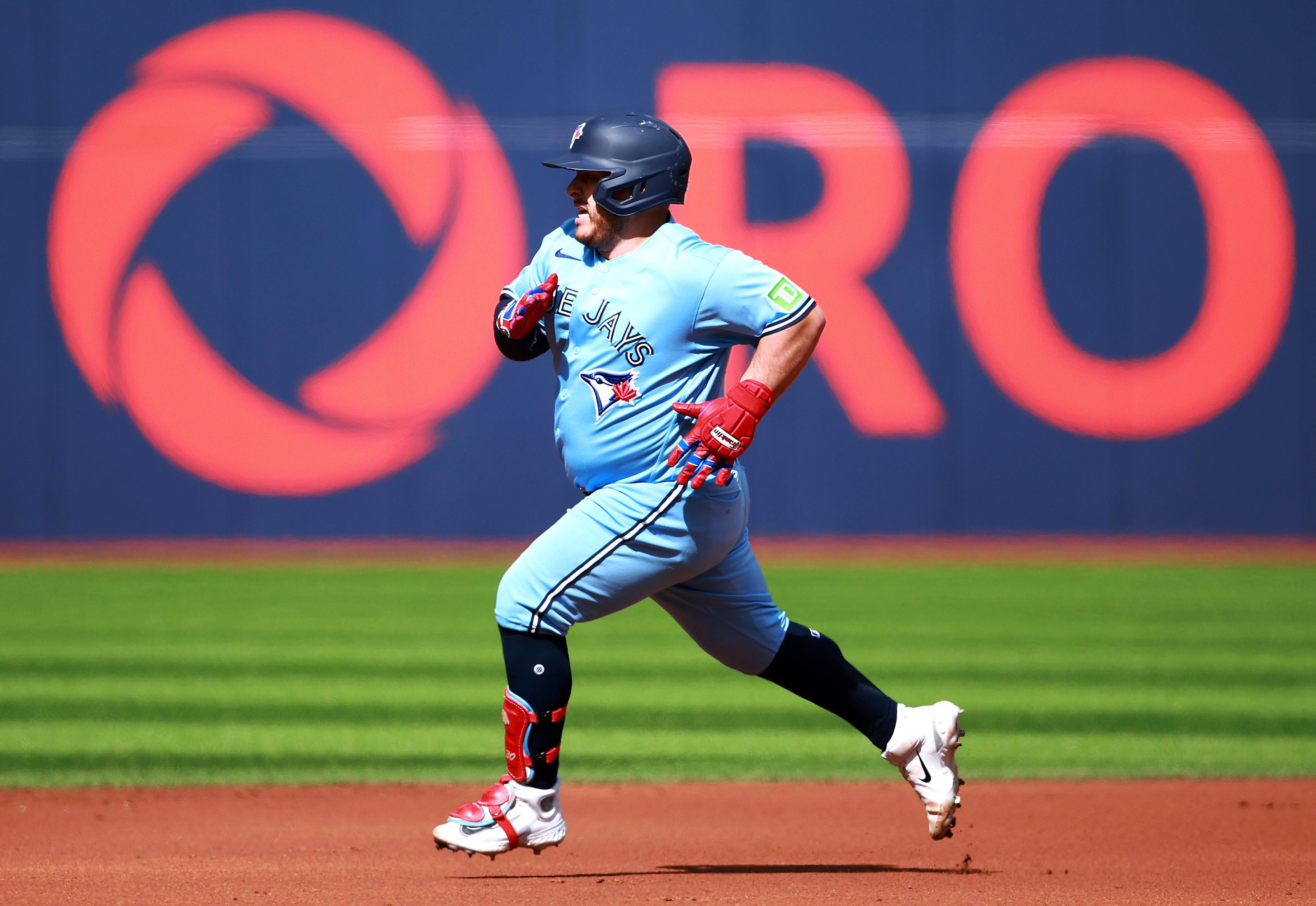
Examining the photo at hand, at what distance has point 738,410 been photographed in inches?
133

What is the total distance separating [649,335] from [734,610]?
804 mm

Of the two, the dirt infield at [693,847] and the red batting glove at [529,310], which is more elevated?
the red batting glove at [529,310]

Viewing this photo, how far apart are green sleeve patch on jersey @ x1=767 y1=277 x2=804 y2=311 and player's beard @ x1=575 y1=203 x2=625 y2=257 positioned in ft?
1.57

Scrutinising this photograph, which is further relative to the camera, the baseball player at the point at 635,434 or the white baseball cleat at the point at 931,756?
the white baseball cleat at the point at 931,756

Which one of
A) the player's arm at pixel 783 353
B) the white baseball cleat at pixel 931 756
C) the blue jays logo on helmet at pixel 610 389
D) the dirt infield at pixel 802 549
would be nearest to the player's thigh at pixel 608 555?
the blue jays logo on helmet at pixel 610 389

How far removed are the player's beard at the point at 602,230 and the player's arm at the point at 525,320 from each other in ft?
0.47

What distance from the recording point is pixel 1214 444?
13.3m

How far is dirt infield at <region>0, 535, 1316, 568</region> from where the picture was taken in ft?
42.9

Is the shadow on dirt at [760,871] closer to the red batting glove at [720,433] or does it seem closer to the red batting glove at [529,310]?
the red batting glove at [720,433]

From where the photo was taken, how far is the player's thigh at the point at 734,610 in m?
3.68

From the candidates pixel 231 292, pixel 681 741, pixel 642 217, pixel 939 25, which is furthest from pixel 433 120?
pixel 642 217

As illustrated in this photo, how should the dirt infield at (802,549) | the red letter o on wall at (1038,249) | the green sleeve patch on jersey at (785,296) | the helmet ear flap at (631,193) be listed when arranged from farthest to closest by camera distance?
1. the red letter o on wall at (1038,249)
2. the dirt infield at (802,549)
3. the helmet ear flap at (631,193)
4. the green sleeve patch on jersey at (785,296)

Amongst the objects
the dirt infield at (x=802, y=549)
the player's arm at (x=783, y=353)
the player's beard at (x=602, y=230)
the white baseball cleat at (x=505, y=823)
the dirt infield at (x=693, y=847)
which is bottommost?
the dirt infield at (x=802, y=549)

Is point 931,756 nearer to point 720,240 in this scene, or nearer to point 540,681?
point 540,681
